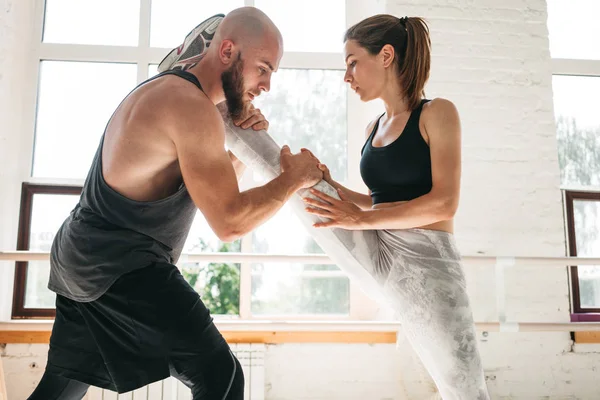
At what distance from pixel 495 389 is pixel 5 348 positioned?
8.91 feet

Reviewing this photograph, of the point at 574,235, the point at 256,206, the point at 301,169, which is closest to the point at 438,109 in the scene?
the point at 301,169

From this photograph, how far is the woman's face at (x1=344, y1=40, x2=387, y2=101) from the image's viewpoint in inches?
68.6

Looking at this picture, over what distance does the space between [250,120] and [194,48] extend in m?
0.27

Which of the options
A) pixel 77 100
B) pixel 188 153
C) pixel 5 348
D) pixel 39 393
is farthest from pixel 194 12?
pixel 39 393

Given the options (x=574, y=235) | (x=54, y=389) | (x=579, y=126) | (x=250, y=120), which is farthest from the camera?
(x=579, y=126)

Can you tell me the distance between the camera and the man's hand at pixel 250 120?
1541 millimetres

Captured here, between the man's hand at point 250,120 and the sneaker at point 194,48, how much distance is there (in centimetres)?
21

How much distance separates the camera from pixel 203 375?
116cm

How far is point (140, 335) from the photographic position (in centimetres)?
118

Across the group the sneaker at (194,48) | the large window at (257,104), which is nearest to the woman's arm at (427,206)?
the sneaker at (194,48)

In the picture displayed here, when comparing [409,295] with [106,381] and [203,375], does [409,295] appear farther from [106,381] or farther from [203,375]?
[106,381]

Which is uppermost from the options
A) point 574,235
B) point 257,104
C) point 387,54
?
point 257,104

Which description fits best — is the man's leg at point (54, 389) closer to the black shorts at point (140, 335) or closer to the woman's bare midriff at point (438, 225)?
the black shorts at point (140, 335)

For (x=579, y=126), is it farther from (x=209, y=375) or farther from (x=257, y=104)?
(x=209, y=375)
